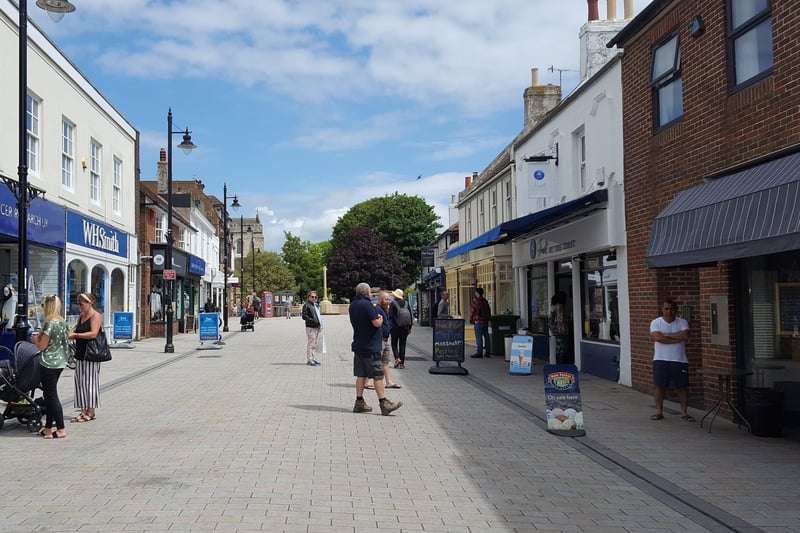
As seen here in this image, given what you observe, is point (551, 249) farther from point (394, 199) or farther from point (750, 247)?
point (394, 199)

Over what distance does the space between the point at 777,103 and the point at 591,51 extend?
33.2ft

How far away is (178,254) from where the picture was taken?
32312mm

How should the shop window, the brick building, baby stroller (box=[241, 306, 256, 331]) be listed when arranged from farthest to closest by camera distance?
baby stroller (box=[241, 306, 256, 331]) < the shop window < the brick building

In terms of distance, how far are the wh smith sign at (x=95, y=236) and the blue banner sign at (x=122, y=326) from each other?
80.2 inches

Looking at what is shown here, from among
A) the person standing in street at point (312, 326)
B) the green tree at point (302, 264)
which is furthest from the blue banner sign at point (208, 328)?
the green tree at point (302, 264)

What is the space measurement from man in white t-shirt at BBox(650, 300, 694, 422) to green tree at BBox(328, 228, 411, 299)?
64.1 meters

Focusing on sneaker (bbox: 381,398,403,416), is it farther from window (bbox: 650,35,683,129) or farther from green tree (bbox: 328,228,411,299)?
green tree (bbox: 328,228,411,299)

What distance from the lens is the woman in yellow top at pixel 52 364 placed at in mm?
8602

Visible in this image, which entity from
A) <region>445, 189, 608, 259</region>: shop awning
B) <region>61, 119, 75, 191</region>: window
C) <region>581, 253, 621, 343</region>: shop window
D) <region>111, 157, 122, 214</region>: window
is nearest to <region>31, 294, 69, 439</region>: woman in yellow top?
<region>445, 189, 608, 259</region>: shop awning

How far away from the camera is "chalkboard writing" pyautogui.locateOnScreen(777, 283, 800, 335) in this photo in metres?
8.60

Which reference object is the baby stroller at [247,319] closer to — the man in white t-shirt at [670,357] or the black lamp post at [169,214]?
the black lamp post at [169,214]

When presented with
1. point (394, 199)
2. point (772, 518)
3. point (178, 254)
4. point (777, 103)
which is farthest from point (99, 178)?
point (394, 199)

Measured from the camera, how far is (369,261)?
7519 cm

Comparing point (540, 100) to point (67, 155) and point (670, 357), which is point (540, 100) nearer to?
point (67, 155)
